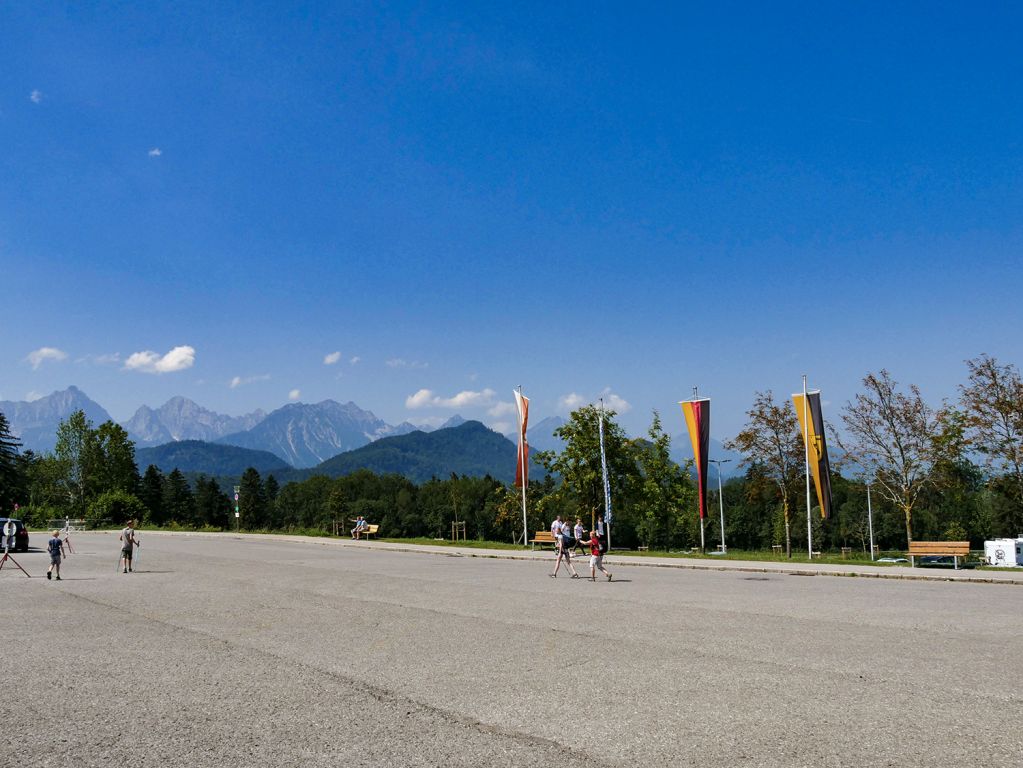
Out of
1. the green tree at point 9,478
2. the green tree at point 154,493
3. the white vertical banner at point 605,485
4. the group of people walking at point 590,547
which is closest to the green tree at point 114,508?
the green tree at point 9,478

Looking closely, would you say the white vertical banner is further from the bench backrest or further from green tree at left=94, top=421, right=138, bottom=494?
green tree at left=94, top=421, right=138, bottom=494

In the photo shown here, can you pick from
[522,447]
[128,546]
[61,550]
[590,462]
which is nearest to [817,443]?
[590,462]

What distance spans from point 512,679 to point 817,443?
24.1 meters

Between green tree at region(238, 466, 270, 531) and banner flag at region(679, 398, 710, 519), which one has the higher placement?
banner flag at region(679, 398, 710, 519)

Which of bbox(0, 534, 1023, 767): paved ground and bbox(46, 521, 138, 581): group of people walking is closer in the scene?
bbox(0, 534, 1023, 767): paved ground

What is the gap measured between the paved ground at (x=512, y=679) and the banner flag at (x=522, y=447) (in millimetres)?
19464

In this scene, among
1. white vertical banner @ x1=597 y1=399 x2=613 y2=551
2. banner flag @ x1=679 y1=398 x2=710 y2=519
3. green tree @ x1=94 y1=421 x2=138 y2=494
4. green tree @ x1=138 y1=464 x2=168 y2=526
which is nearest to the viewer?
banner flag @ x1=679 y1=398 x2=710 y2=519

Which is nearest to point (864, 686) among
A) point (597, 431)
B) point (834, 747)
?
point (834, 747)

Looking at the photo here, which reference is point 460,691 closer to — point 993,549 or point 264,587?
point 264,587

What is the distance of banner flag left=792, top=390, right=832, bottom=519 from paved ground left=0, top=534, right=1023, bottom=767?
470 inches

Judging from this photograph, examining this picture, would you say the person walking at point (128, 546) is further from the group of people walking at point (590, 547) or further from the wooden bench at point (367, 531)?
the wooden bench at point (367, 531)

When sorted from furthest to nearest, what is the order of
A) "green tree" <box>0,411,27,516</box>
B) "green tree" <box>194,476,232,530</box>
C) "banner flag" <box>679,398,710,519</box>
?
"green tree" <box>194,476,232,530</box> → "green tree" <box>0,411,27,516</box> → "banner flag" <box>679,398,710,519</box>

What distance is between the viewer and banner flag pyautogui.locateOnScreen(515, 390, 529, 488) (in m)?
37.3

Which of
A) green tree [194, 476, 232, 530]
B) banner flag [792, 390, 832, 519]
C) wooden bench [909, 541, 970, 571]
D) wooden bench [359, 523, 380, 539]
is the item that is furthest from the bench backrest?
green tree [194, 476, 232, 530]
